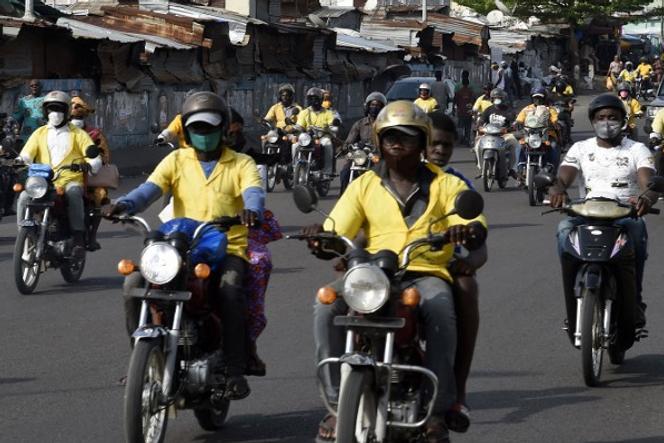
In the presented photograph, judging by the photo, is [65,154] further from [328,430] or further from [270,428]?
[328,430]

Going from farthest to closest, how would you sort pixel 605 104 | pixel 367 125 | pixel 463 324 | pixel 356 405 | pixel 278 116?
pixel 278 116 → pixel 367 125 → pixel 605 104 → pixel 463 324 → pixel 356 405

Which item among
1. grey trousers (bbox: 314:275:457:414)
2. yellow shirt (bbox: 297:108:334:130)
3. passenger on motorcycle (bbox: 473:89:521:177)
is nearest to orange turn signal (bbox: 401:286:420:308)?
grey trousers (bbox: 314:275:457:414)

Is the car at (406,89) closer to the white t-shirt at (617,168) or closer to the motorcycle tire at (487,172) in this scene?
the motorcycle tire at (487,172)

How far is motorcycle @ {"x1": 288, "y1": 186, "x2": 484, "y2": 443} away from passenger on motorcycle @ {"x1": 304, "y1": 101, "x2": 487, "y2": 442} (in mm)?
66

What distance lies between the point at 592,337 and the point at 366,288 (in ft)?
9.51

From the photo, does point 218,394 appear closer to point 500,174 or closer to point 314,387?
point 314,387

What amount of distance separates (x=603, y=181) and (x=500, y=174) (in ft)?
47.3

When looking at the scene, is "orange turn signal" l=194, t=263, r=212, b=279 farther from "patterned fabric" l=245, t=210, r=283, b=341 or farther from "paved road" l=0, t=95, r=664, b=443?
"paved road" l=0, t=95, r=664, b=443

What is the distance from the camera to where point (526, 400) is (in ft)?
26.3

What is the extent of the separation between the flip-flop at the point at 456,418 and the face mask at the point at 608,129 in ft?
11.0

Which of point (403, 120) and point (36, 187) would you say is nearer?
point (403, 120)

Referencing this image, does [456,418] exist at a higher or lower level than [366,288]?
lower

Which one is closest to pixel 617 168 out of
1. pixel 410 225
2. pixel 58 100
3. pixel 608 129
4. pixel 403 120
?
pixel 608 129

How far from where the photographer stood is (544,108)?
73.4ft
